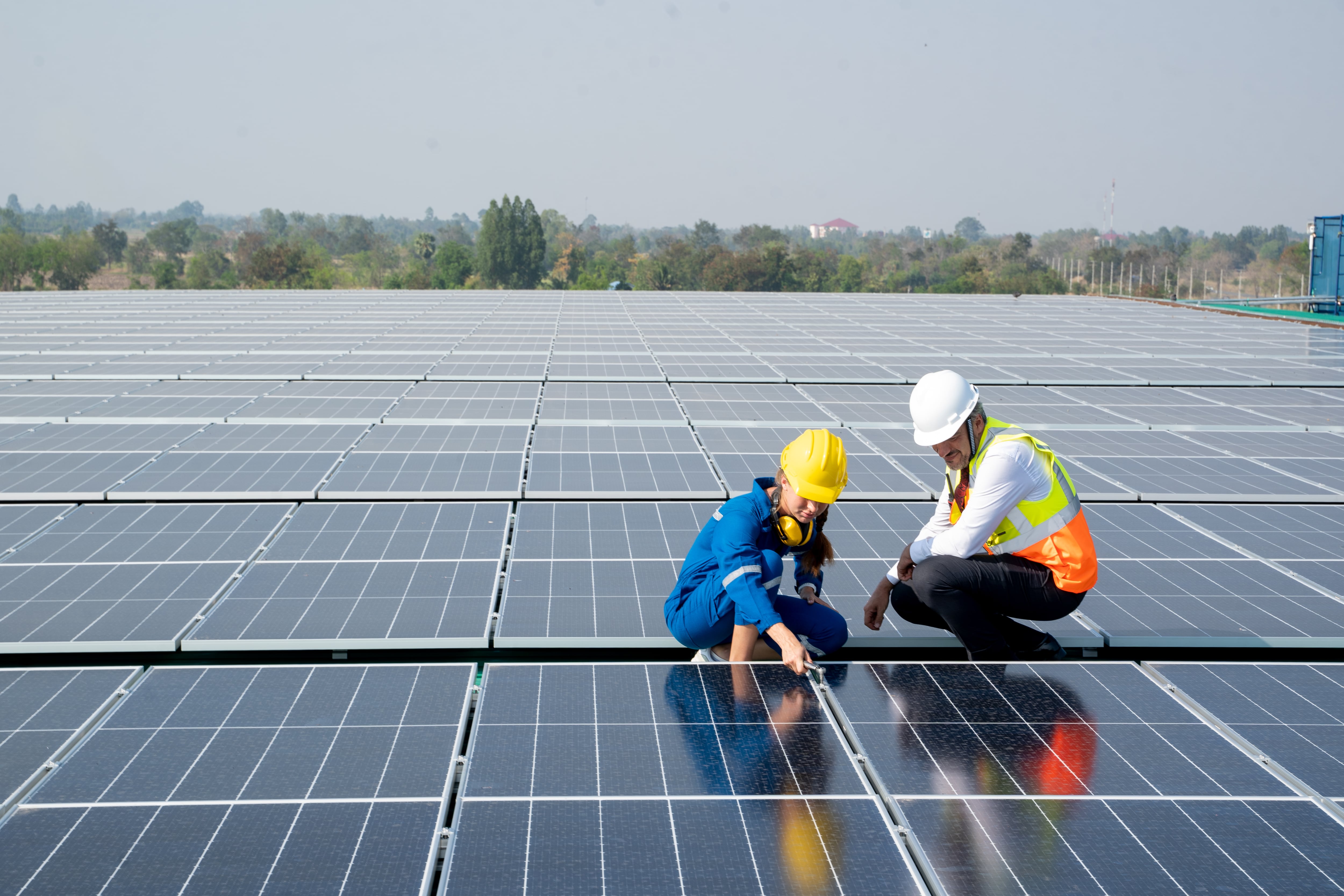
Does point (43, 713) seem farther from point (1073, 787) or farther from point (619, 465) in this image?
point (619, 465)

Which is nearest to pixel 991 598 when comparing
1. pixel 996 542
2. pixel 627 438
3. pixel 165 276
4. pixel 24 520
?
pixel 996 542

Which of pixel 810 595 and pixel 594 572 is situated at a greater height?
pixel 810 595

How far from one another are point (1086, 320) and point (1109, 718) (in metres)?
25.9

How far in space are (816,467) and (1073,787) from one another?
6.32ft

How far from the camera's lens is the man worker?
559cm

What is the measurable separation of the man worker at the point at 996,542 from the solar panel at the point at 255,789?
9.18ft

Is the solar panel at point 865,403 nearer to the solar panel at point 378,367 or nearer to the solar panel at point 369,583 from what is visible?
the solar panel at point 369,583

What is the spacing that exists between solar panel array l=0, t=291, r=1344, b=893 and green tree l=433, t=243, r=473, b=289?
11056cm

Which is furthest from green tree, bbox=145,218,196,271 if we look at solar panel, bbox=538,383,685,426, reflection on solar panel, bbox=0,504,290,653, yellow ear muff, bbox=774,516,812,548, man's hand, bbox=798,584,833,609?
yellow ear muff, bbox=774,516,812,548

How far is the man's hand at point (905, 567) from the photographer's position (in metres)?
6.12

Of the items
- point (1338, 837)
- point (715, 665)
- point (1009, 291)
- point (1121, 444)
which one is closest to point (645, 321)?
point (1121, 444)

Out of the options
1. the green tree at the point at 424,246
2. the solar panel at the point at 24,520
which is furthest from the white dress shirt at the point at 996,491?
the green tree at the point at 424,246

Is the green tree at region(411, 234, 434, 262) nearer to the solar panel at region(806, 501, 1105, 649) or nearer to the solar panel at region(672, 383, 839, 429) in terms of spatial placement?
the solar panel at region(672, 383, 839, 429)

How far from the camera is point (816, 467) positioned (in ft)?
17.1
